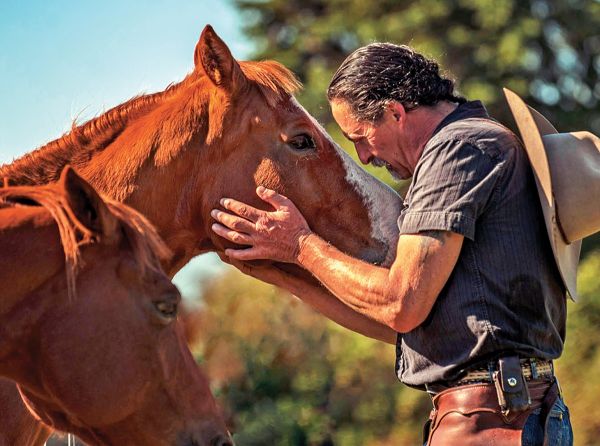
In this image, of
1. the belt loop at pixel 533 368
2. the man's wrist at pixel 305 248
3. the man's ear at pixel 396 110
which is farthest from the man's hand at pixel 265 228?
the belt loop at pixel 533 368

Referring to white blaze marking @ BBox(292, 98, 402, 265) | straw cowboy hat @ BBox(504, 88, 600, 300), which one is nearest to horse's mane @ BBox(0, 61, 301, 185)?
white blaze marking @ BBox(292, 98, 402, 265)

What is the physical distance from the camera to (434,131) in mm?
3041

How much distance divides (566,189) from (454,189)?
14.3 inches

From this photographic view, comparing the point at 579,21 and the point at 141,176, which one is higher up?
the point at 141,176

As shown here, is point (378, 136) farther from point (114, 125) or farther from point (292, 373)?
point (292, 373)

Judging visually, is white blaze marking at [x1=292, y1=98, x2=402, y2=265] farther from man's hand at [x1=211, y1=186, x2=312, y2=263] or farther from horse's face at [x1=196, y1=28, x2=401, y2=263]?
man's hand at [x1=211, y1=186, x2=312, y2=263]

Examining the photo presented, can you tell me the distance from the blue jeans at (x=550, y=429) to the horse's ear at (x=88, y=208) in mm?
1291

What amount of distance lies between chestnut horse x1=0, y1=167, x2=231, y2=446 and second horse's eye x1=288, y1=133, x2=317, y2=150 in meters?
1.11

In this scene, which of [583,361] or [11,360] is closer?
[11,360]

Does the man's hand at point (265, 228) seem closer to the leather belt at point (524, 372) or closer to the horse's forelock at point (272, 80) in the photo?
the horse's forelock at point (272, 80)

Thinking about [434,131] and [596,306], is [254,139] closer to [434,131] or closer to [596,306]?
[434,131]

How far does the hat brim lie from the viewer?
2811 millimetres

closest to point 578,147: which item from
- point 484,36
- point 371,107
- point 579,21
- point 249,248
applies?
point 371,107

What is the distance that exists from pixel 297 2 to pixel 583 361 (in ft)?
16.9
